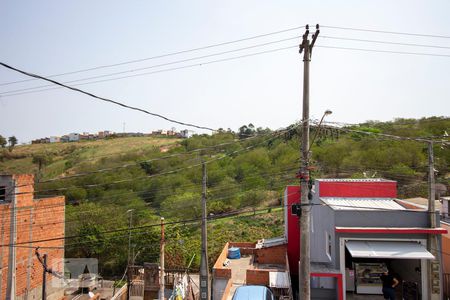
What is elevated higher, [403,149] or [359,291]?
[403,149]

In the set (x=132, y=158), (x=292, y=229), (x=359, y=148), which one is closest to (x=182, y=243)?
(x=292, y=229)

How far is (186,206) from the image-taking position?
4384cm

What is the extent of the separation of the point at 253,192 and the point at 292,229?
2694 centimetres

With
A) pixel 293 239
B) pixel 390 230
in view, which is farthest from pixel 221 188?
pixel 390 230

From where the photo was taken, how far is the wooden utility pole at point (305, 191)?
378 inches

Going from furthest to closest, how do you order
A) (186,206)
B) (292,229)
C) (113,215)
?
1. (186,206)
2. (113,215)
3. (292,229)

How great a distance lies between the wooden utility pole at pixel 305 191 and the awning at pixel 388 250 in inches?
131

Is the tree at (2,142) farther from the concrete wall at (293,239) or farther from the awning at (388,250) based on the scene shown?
the awning at (388,250)

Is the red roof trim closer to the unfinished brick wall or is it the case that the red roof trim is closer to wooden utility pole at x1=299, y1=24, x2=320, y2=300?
wooden utility pole at x1=299, y1=24, x2=320, y2=300

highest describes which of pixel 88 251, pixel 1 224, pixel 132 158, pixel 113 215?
pixel 132 158

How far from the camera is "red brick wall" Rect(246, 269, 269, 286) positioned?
16203 mm

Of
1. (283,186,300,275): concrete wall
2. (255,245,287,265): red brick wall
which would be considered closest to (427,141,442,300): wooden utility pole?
(283,186,300,275): concrete wall

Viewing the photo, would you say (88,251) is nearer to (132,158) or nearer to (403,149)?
(132,158)

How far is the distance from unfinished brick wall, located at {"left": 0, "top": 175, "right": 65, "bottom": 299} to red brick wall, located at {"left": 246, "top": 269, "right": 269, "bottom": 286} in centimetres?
1076
